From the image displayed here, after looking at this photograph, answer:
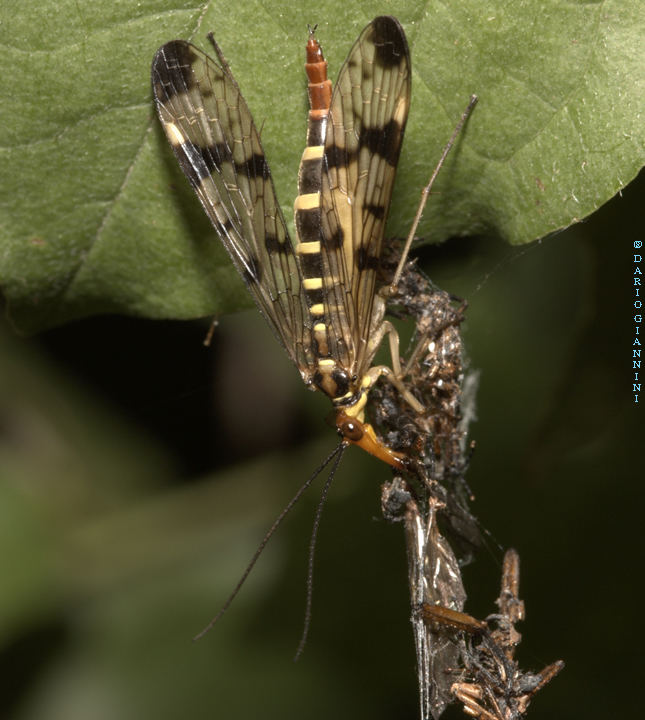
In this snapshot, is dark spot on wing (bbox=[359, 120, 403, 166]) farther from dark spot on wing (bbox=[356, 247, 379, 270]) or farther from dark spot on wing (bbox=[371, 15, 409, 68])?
dark spot on wing (bbox=[356, 247, 379, 270])

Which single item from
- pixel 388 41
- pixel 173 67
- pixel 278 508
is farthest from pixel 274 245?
pixel 278 508

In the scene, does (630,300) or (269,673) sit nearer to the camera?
(630,300)

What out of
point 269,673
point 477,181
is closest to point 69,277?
point 477,181

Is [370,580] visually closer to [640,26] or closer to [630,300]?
[630,300]

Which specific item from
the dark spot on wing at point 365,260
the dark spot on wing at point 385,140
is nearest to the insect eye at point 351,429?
the dark spot on wing at point 365,260

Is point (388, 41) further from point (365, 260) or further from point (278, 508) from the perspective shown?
point (278, 508)

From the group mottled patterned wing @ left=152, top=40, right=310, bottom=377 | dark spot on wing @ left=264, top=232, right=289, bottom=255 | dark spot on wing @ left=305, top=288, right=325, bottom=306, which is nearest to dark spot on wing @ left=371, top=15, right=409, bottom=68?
mottled patterned wing @ left=152, top=40, right=310, bottom=377
